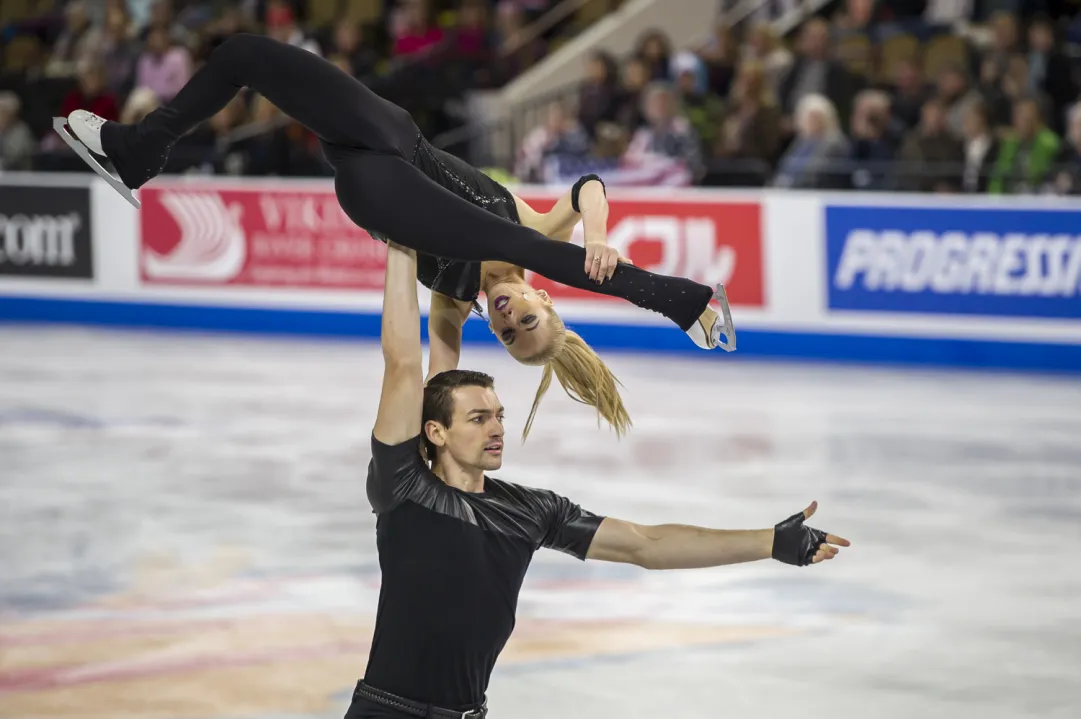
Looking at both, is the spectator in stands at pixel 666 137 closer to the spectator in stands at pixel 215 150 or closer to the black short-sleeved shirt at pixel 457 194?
the spectator in stands at pixel 215 150

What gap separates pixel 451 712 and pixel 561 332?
1.43 metres

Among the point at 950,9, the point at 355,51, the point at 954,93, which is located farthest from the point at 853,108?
the point at 355,51

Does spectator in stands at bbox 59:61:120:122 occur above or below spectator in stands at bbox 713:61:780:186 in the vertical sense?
above

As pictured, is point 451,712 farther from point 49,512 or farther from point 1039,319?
point 1039,319

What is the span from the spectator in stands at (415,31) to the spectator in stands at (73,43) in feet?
10.5

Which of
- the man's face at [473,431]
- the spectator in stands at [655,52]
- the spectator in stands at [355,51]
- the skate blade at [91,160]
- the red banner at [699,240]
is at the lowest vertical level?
the man's face at [473,431]

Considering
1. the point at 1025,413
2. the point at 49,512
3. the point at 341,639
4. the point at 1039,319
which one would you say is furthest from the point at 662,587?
the point at 1039,319

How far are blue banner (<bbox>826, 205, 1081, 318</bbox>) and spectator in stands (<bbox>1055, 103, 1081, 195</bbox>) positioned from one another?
0.31 m

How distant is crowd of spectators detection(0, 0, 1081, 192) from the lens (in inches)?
440

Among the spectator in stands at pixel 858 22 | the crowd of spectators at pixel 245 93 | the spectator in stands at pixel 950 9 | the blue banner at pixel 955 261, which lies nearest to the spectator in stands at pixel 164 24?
the crowd of spectators at pixel 245 93

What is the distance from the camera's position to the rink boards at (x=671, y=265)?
10609mm

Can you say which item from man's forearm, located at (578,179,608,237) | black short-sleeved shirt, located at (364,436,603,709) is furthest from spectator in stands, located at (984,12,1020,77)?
black short-sleeved shirt, located at (364,436,603,709)

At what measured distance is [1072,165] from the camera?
10.6 m

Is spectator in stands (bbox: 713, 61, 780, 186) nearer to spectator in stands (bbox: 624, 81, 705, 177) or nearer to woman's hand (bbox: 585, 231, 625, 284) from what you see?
spectator in stands (bbox: 624, 81, 705, 177)
